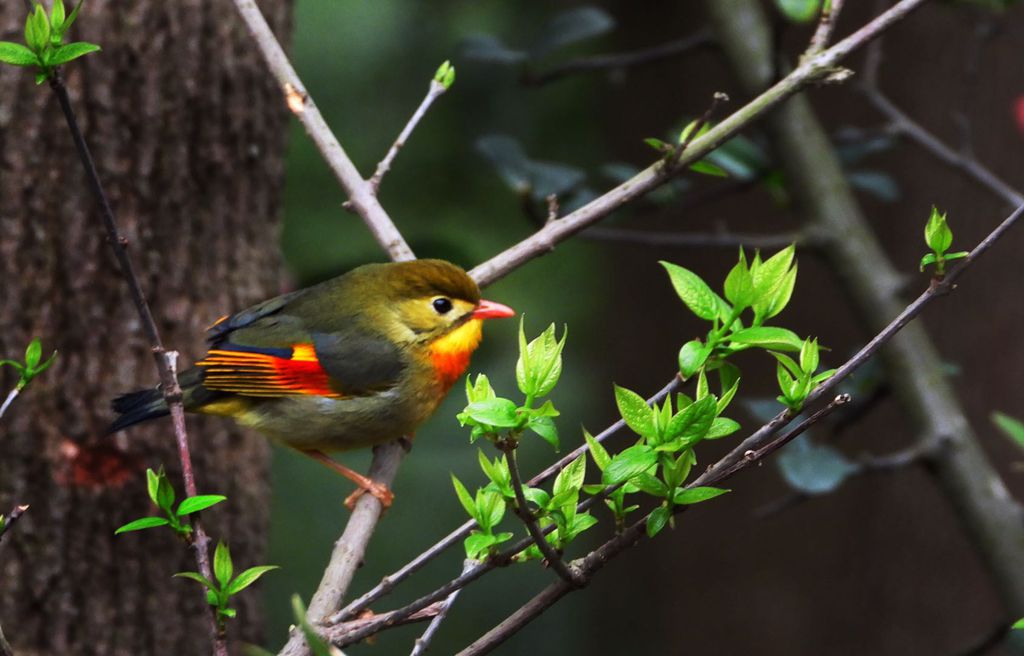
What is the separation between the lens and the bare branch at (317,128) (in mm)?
2906

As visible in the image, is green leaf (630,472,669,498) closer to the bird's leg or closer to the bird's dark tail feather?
the bird's leg

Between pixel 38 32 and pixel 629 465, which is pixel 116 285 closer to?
pixel 38 32

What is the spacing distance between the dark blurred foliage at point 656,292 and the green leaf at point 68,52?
2.06m

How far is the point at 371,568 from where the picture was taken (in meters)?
6.91

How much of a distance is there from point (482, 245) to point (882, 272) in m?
3.17

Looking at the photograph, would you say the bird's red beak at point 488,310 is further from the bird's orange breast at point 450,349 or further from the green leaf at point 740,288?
the green leaf at point 740,288

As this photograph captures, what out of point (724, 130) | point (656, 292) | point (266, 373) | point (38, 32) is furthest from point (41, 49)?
point (656, 292)

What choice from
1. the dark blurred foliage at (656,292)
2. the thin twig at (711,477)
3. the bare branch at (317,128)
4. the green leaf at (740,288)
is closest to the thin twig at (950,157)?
the dark blurred foliage at (656,292)

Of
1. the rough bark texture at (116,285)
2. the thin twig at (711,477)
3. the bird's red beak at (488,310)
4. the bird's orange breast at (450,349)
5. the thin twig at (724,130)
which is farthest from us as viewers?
the bird's orange breast at (450,349)

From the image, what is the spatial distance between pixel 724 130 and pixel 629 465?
1240 mm

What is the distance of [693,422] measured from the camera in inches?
62.0

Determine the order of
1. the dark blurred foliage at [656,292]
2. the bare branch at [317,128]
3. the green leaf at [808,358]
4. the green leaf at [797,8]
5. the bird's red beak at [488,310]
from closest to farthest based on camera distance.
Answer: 1. the green leaf at [808,358]
2. the bare branch at [317,128]
3. the green leaf at [797,8]
4. the bird's red beak at [488,310]
5. the dark blurred foliage at [656,292]

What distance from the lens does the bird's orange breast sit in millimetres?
3576

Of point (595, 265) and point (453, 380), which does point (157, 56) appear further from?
point (595, 265)
